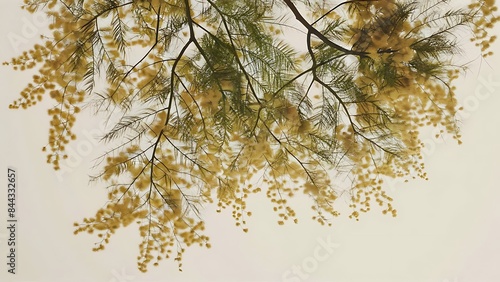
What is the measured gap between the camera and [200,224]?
5.55ft

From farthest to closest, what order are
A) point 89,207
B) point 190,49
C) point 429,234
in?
point 429,234
point 89,207
point 190,49

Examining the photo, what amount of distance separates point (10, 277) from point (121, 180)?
2.09 ft

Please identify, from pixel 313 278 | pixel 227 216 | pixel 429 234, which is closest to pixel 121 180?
pixel 227 216

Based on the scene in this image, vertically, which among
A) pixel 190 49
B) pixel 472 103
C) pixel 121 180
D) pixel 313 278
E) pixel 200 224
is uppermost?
pixel 190 49

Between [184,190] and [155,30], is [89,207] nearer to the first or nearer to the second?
[184,190]

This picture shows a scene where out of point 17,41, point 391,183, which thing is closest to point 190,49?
point 17,41

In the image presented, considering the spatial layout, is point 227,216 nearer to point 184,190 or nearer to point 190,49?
point 184,190

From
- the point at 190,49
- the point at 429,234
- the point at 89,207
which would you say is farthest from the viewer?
the point at 429,234

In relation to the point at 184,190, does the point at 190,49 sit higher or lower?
higher

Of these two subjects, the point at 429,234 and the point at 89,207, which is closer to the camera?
the point at 89,207

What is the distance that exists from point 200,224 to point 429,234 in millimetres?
912

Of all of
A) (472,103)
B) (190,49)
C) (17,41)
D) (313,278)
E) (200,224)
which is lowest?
(313,278)

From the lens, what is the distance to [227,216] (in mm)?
1854

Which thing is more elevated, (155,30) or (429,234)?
(155,30)
